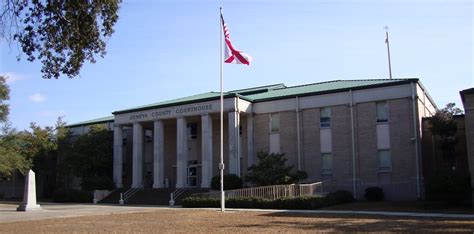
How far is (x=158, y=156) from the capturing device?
143 ft

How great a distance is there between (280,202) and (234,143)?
11.1 meters

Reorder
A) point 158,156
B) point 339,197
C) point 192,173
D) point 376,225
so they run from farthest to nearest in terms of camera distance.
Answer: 1. point 192,173
2. point 158,156
3. point 339,197
4. point 376,225

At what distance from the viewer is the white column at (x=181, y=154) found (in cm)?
4150

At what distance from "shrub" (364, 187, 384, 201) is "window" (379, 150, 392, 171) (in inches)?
69.1

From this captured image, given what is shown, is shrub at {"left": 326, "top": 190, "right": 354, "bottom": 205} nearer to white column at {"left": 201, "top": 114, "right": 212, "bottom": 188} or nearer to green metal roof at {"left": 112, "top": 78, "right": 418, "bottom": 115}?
green metal roof at {"left": 112, "top": 78, "right": 418, "bottom": 115}

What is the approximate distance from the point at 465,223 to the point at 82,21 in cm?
1452

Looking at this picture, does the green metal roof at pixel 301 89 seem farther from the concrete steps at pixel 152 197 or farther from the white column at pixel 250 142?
the concrete steps at pixel 152 197

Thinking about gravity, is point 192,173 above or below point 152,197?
above

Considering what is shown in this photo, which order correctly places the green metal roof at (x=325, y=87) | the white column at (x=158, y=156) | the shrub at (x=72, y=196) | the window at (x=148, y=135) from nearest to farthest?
the green metal roof at (x=325, y=87), the white column at (x=158, y=156), the shrub at (x=72, y=196), the window at (x=148, y=135)

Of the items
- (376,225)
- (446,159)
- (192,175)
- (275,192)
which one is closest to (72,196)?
(192,175)

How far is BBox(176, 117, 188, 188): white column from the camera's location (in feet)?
136

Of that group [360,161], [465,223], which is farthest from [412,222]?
[360,161]

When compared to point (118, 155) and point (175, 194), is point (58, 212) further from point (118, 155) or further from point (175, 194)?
point (118, 155)

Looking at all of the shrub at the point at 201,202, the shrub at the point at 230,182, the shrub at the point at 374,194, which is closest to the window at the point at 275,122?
the shrub at the point at 230,182
